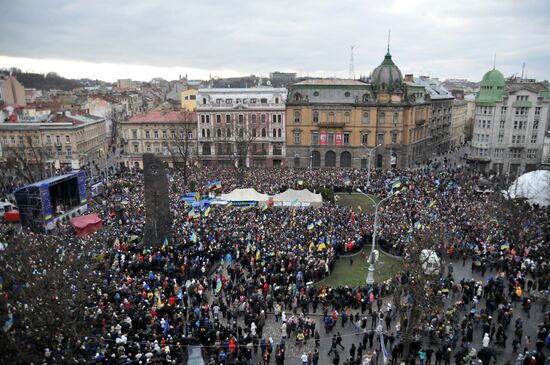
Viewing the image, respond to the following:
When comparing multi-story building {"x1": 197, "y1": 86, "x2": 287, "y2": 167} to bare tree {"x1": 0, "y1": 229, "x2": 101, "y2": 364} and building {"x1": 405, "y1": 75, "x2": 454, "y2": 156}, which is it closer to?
building {"x1": 405, "y1": 75, "x2": 454, "y2": 156}

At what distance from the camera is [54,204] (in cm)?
3544

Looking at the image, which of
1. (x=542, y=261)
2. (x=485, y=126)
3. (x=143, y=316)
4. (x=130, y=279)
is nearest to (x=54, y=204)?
(x=130, y=279)

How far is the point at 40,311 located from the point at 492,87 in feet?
205

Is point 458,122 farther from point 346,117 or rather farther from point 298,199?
point 298,199

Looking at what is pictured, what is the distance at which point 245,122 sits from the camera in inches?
2404

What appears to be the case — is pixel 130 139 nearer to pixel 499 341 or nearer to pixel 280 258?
pixel 280 258

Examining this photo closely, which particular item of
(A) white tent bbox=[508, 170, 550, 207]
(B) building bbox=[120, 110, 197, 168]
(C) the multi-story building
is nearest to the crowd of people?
(A) white tent bbox=[508, 170, 550, 207]

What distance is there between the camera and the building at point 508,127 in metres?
55.7

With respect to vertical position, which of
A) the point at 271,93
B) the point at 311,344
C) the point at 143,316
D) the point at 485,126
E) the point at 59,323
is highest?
the point at 271,93

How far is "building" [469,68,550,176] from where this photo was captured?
5569 cm

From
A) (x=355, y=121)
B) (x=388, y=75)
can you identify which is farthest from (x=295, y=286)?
(x=388, y=75)

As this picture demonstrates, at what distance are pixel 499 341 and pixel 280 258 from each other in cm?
1271

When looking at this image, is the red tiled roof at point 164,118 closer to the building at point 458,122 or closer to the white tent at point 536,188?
the white tent at point 536,188

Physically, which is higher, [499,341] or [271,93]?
[271,93]
